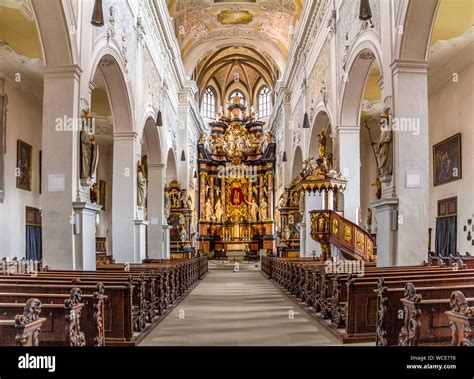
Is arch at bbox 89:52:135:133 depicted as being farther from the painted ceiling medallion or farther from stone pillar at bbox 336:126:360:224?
the painted ceiling medallion

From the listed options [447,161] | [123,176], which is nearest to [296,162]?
[447,161]

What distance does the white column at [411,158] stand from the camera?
8.37 metres

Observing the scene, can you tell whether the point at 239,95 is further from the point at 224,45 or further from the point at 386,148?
the point at 386,148

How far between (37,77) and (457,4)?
10.9 metres

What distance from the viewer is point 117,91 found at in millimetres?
12578

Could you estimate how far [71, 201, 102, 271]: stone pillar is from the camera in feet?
27.7

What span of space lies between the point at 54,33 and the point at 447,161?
11.0 meters

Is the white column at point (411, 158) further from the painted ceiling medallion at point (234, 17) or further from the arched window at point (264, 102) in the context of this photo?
the arched window at point (264, 102)

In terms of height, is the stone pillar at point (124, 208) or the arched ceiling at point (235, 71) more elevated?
the arched ceiling at point (235, 71)

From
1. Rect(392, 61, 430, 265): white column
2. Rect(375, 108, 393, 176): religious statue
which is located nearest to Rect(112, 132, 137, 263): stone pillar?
Rect(375, 108, 393, 176): religious statue

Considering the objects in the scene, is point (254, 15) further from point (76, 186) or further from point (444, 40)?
point (76, 186)

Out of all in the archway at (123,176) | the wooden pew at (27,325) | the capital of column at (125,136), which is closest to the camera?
the wooden pew at (27,325)

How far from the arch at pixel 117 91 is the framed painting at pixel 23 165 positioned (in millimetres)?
3585

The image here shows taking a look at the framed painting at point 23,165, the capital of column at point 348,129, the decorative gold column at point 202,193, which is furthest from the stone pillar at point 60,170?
the decorative gold column at point 202,193
